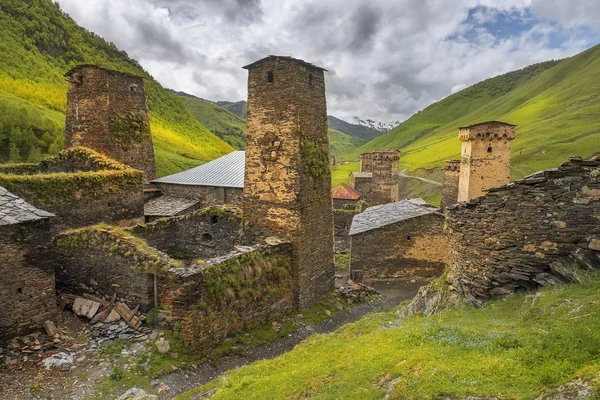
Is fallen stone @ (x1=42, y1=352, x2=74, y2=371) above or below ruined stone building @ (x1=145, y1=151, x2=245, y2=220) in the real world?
below

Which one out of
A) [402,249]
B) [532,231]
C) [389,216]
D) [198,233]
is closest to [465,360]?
[532,231]

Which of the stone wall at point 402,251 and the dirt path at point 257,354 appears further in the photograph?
the stone wall at point 402,251

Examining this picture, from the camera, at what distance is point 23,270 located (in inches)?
362

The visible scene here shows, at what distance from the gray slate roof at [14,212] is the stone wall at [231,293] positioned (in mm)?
3808

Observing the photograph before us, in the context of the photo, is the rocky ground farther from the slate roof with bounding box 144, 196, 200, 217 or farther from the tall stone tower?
the tall stone tower

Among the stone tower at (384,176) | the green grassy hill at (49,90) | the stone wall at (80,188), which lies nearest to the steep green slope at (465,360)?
the stone wall at (80,188)

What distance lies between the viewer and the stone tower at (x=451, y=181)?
29703mm

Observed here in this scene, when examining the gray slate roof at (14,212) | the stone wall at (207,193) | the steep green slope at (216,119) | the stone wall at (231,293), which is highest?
the steep green slope at (216,119)

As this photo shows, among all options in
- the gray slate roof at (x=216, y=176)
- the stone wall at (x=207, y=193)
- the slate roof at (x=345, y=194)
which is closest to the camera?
the stone wall at (x=207, y=193)

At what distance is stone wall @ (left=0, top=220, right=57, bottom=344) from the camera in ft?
29.2

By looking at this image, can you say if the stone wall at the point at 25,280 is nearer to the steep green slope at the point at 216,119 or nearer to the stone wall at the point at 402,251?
the stone wall at the point at 402,251

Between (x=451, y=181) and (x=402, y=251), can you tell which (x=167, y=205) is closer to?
(x=402, y=251)

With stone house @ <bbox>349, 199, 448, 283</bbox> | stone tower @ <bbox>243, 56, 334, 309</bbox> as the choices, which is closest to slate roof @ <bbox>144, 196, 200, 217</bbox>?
stone tower @ <bbox>243, 56, 334, 309</bbox>

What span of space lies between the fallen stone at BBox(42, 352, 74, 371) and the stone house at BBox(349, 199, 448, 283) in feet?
44.7
